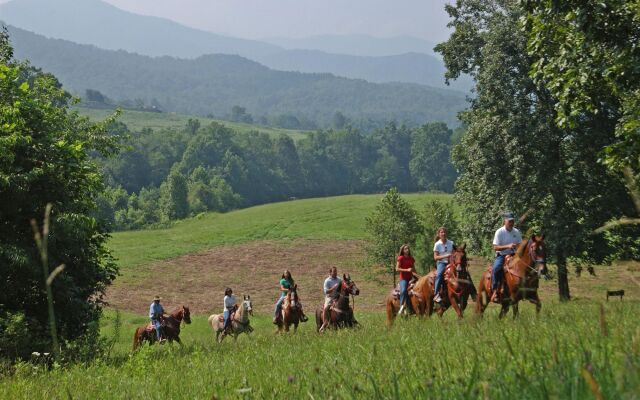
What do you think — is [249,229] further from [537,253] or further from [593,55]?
[537,253]

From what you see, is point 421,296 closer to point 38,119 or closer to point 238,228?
point 38,119

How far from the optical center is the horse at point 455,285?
1662cm

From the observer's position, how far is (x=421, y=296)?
18594mm

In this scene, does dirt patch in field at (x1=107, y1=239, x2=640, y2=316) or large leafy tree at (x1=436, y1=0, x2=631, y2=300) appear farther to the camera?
dirt patch in field at (x1=107, y1=239, x2=640, y2=316)

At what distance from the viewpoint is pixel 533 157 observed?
29.5m

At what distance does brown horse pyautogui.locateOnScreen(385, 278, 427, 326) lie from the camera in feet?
61.2

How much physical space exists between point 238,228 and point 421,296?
86.5 meters

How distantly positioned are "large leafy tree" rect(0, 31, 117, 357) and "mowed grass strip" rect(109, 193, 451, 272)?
194ft

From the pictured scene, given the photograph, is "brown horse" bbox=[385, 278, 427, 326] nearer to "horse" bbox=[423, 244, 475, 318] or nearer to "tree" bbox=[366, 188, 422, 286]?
"horse" bbox=[423, 244, 475, 318]

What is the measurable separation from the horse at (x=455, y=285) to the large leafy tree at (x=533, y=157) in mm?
12244

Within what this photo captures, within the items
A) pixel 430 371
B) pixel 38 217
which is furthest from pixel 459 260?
pixel 430 371

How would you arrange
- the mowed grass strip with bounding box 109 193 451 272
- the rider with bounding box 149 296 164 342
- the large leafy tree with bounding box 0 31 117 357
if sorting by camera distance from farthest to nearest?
the mowed grass strip with bounding box 109 193 451 272
the rider with bounding box 149 296 164 342
the large leafy tree with bounding box 0 31 117 357

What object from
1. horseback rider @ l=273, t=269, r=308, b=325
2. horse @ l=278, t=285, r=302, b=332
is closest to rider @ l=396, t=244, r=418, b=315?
horseback rider @ l=273, t=269, r=308, b=325

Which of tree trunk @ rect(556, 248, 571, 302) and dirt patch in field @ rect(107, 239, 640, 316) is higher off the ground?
tree trunk @ rect(556, 248, 571, 302)
